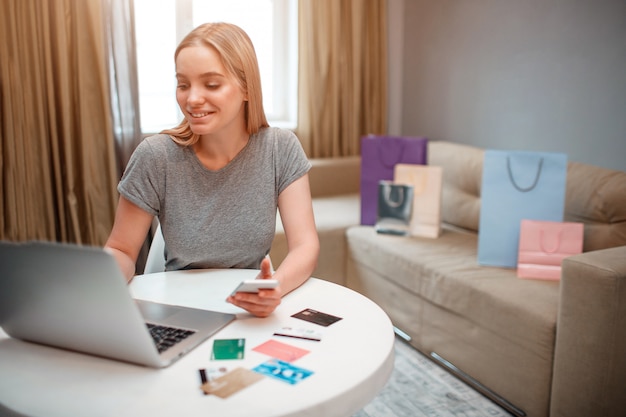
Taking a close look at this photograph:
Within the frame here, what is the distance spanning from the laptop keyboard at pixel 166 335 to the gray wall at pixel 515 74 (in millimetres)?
2157

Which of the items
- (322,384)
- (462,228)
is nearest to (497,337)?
(462,228)

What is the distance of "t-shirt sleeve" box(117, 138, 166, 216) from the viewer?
1518 mm

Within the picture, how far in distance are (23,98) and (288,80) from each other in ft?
5.44

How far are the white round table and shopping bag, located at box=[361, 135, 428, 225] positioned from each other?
1765 millimetres

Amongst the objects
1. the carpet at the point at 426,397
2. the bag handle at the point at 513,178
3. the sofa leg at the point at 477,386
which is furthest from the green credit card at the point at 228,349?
the bag handle at the point at 513,178

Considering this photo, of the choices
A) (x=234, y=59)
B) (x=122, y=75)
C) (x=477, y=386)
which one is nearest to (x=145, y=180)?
(x=234, y=59)

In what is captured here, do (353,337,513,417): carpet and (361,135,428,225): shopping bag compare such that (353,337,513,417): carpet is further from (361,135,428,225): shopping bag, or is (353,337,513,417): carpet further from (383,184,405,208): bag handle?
(361,135,428,225): shopping bag

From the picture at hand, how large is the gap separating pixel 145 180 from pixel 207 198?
0.16 meters

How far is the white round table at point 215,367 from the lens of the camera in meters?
0.91

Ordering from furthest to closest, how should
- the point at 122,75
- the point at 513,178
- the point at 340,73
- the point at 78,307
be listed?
1. the point at 340,73
2. the point at 122,75
3. the point at 513,178
4. the point at 78,307

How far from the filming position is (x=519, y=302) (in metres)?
2.04

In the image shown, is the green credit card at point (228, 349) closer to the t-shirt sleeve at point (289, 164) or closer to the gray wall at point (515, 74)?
the t-shirt sleeve at point (289, 164)

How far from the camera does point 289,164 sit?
64.1 inches

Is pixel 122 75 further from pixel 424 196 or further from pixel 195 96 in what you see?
pixel 195 96
